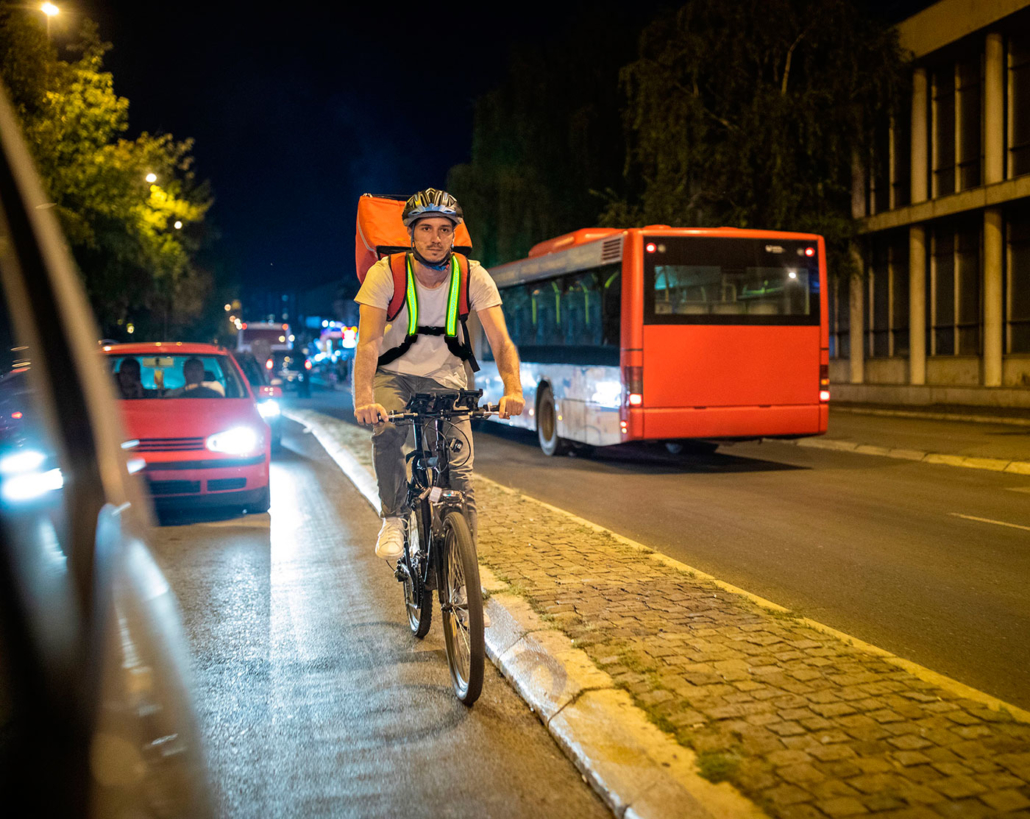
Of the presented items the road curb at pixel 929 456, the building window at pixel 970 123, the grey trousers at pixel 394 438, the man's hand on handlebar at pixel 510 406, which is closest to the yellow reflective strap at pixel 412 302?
the grey trousers at pixel 394 438

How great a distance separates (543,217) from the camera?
111 feet

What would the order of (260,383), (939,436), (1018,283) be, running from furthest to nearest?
1. (1018,283)
2. (939,436)
3. (260,383)

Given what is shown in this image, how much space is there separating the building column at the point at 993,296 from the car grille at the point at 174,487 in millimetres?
22590

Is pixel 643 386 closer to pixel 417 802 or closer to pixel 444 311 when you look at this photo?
pixel 444 311

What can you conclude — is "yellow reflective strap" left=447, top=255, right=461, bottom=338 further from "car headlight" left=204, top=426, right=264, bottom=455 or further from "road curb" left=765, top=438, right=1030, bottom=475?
"road curb" left=765, top=438, right=1030, bottom=475

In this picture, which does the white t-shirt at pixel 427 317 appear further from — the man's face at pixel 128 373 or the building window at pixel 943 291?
the building window at pixel 943 291

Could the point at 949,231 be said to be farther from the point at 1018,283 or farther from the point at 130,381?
the point at 130,381

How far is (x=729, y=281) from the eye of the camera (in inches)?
520

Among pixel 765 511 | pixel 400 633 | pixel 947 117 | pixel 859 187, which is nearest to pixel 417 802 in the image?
pixel 400 633

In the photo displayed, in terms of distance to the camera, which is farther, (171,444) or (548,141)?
(548,141)

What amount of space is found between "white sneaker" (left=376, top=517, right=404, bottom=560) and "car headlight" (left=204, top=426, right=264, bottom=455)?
4.50 metres

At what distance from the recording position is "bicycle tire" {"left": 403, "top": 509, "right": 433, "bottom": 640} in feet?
15.7

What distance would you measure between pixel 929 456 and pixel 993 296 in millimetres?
13676

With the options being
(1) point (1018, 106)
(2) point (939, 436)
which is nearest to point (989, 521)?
(2) point (939, 436)
